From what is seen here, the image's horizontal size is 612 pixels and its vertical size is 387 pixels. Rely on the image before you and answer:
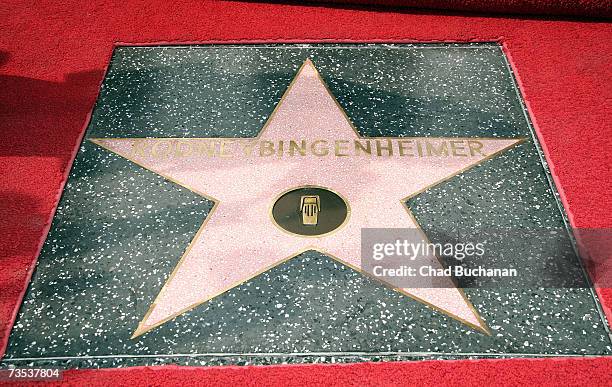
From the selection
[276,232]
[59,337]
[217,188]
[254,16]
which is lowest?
[59,337]

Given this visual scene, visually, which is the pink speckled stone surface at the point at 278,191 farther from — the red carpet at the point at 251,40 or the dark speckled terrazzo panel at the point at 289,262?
the red carpet at the point at 251,40

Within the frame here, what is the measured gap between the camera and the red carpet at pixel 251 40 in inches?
86.0

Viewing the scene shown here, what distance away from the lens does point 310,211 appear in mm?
2688

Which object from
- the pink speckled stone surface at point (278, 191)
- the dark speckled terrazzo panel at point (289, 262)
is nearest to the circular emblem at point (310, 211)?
the pink speckled stone surface at point (278, 191)

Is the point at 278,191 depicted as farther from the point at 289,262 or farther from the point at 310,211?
the point at 289,262

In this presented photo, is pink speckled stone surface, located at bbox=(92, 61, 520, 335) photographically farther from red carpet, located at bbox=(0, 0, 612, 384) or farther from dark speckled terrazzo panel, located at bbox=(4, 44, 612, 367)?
red carpet, located at bbox=(0, 0, 612, 384)

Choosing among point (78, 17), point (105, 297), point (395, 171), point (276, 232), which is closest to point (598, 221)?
point (395, 171)

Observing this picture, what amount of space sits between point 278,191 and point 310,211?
0.65 feet

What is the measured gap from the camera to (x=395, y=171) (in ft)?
9.48

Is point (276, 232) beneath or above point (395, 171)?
beneath

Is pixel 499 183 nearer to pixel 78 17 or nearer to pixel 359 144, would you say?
pixel 359 144

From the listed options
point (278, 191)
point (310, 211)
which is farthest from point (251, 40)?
point (310, 211)

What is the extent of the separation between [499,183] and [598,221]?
0.45m

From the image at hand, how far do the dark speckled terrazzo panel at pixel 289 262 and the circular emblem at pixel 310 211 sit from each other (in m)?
0.14
